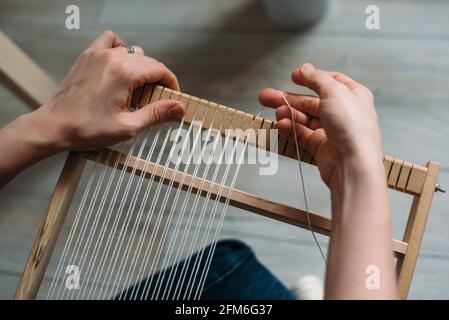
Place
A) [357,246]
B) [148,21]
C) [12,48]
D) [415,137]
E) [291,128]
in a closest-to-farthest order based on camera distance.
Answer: [357,246], [291,128], [12,48], [415,137], [148,21]

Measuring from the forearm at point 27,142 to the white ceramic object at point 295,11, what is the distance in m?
0.67

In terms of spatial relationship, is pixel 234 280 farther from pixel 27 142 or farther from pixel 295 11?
pixel 295 11

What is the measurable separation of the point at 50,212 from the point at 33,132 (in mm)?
126

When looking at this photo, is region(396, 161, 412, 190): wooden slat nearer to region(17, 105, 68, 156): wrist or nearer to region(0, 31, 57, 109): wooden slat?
region(17, 105, 68, 156): wrist

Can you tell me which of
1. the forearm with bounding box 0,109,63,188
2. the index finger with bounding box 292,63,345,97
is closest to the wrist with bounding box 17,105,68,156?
the forearm with bounding box 0,109,63,188

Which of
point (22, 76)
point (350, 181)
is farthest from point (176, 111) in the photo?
point (22, 76)

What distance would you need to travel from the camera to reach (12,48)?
1068 millimetres

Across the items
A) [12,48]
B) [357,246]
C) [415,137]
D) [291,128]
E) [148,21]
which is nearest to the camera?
[357,246]

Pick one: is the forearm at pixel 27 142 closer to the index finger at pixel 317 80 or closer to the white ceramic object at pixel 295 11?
the index finger at pixel 317 80

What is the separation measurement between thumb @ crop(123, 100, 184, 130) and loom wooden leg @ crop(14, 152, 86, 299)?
105 millimetres

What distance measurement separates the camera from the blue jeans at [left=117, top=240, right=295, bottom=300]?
0.75m

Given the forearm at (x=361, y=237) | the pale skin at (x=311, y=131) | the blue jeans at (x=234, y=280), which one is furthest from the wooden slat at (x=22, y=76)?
the forearm at (x=361, y=237)

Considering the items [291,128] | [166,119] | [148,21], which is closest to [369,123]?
[291,128]

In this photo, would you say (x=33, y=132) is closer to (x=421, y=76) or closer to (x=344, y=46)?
(x=344, y=46)
